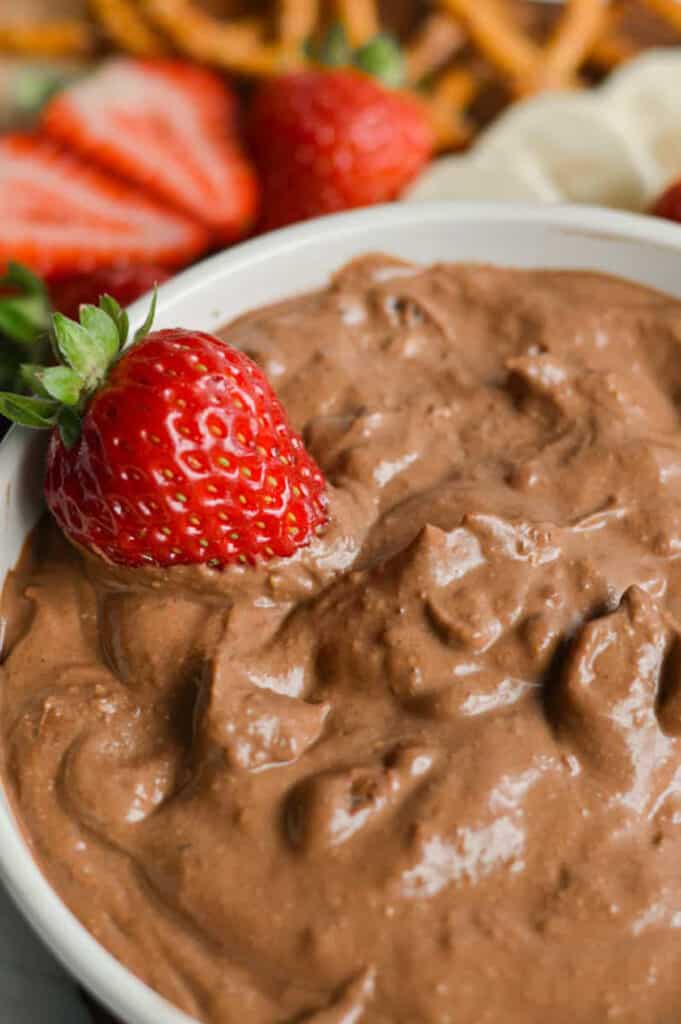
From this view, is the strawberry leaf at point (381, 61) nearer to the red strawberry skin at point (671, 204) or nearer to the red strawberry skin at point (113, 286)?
the red strawberry skin at point (113, 286)

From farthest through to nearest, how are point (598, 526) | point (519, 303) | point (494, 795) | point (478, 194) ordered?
point (478, 194) < point (519, 303) < point (598, 526) < point (494, 795)

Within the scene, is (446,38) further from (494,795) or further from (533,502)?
(494,795)

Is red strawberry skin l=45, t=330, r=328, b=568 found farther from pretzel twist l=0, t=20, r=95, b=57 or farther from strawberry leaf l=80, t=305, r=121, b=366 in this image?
pretzel twist l=0, t=20, r=95, b=57

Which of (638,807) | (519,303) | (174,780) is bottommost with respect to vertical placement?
(638,807)

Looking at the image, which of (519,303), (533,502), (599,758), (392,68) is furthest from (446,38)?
(599,758)

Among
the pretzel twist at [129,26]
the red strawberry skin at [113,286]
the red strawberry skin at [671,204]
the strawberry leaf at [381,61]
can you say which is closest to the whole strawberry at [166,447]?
the red strawberry skin at [113,286]

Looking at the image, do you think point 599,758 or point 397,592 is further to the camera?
point 397,592

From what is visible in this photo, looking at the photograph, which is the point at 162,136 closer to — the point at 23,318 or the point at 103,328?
the point at 23,318

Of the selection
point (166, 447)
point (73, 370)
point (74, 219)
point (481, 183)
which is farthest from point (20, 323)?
point (481, 183)
